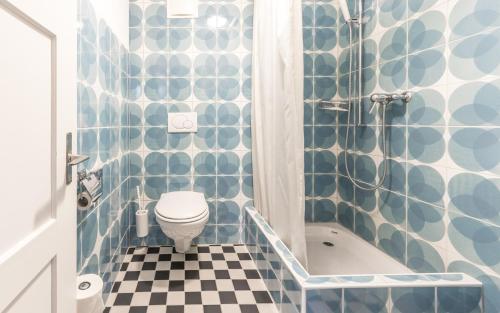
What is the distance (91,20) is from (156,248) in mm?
1651

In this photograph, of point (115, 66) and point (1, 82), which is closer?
point (1, 82)

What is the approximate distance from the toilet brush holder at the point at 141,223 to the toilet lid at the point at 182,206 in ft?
0.87

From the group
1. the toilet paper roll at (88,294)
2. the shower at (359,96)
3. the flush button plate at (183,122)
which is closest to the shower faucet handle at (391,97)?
the shower at (359,96)

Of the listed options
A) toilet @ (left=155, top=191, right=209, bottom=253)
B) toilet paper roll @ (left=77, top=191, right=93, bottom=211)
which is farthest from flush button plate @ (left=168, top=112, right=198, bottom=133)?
toilet paper roll @ (left=77, top=191, right=93, bottom=211)

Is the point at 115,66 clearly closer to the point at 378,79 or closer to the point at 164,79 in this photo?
the point at 164,79

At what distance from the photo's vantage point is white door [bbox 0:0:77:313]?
539 mm

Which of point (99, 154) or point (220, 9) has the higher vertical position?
point (220, 9)

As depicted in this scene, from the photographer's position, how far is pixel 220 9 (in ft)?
7.72

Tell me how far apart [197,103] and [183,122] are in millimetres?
188

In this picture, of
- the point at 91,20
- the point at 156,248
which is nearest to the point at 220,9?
the point at 91,20

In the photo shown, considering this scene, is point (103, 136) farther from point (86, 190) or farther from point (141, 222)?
point (141, 222)

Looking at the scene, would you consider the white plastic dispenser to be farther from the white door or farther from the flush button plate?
the white door

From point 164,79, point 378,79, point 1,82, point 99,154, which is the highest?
point 164,79

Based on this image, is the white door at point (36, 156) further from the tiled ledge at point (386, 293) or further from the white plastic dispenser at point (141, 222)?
the white plastic dispenser at point (141, 222)
